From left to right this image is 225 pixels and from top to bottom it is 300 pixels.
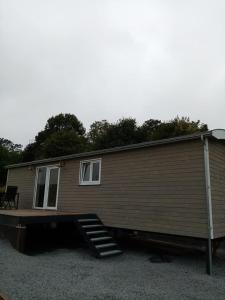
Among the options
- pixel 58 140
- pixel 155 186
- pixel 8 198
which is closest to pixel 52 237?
pixel 8 198

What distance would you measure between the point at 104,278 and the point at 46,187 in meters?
5.80

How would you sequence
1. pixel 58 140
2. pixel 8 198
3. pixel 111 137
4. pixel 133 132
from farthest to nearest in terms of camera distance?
pixel 58 140, pixel 133 132, pixel 111 137, pixel 8 198

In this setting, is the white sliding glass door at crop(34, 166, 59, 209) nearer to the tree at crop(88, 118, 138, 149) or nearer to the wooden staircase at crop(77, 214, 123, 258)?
the wooden staircase at crop(77, 214, 123, 258)

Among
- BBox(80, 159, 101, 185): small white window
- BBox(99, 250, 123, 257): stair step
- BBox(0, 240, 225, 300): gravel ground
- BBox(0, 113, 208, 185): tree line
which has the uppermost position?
BBox(0, 113, 208, 185): tree line

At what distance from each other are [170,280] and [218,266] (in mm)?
1909

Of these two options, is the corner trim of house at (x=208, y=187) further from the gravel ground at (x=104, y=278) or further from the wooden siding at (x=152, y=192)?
the gravel ground at (x=104, y=278)

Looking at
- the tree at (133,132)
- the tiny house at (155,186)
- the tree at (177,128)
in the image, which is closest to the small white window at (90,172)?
the tiny house at (155,186)

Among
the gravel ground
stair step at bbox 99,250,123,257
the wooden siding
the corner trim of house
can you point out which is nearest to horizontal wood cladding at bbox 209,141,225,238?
the corner trim of house

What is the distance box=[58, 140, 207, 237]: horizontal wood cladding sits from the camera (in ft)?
18.6

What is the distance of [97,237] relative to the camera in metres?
6.55

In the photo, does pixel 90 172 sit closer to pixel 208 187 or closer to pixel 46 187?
pixel 46 187

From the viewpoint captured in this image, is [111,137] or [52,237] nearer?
[52,237]

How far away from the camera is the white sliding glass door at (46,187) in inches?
370

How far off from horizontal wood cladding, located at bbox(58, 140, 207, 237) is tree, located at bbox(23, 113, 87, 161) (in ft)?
57.1
